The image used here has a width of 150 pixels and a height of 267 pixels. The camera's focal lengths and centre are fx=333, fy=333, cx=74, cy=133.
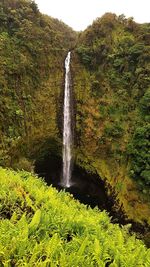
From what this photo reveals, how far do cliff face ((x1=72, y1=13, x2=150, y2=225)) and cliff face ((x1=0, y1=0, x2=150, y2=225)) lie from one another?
7 centimetres

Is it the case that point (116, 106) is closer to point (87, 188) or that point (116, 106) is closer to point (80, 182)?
point (80, 182)

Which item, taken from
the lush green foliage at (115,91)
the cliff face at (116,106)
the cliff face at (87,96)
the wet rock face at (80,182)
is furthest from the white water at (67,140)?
the lush green foliage at (115,91)

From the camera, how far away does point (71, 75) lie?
107 ft

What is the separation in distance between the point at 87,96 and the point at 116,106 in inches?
123

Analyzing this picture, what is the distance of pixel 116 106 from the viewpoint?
2911 cm

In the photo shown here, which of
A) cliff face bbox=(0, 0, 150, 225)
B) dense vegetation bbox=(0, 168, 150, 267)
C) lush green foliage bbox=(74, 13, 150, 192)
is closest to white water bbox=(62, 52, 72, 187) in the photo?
cliff face bbox=(0, 0, 150, 225)

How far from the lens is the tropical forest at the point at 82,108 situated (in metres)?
24.9

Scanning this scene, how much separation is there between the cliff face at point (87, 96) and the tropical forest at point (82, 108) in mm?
85

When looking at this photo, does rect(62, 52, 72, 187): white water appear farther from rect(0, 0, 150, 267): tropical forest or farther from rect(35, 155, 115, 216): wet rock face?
rect(35, 155, 115, 216): wet rock face

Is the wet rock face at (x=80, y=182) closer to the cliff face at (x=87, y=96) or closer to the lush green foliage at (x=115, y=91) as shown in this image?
the cliff face at (x=87, y=96)

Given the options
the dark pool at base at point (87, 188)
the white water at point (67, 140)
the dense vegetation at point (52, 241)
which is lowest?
the dark pool at base at point (87, 188)

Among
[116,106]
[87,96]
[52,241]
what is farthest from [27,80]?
[52,241]

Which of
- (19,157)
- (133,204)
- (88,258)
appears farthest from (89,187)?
(88,258)

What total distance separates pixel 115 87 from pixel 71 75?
4.90 m
